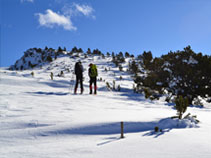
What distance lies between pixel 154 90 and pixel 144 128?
8.37 meters

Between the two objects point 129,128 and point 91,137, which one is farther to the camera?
point 129,128

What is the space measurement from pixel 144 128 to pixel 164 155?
137 cm

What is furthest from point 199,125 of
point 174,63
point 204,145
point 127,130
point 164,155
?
point 174,63

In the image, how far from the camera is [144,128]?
349 centimetres

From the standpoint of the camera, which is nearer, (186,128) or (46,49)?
(186,128)

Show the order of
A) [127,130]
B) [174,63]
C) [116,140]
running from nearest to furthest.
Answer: [116,140] → [127,130] → [174,63]

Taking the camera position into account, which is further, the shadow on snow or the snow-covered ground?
the shadow on snow

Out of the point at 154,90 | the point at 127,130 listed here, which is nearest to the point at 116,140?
the point at 127,130

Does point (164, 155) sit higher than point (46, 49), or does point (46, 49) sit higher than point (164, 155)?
point (46, 49)

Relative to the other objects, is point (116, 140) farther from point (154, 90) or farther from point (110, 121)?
point (154, 90)

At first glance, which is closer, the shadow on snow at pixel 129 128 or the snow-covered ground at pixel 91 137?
the snow-covered ground at pixel 91 137

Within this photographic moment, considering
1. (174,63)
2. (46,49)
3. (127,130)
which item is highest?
(46,49)

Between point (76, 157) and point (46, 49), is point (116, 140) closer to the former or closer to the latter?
point (76, 157)

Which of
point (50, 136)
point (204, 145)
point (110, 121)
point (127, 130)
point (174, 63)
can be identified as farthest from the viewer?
point (174, 63)
